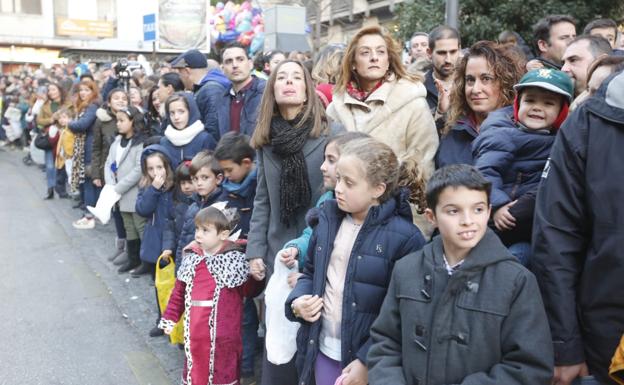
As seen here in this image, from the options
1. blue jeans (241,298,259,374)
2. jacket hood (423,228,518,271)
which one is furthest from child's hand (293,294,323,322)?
blue jeans (241,298,259,374)

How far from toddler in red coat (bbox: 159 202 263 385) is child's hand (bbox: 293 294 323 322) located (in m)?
1.13

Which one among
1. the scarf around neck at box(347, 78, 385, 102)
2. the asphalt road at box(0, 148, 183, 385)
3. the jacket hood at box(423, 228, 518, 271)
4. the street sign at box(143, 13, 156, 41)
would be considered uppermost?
the street sign at box(143, 13, 156, 41)

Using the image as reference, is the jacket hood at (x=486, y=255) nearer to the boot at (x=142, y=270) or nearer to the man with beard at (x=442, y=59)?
the man with beard at (x=442, y=59)

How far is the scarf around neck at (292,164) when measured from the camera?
3396 mm

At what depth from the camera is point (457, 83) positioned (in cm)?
323

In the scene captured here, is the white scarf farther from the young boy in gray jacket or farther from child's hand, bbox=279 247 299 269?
the young boy in gray jacket

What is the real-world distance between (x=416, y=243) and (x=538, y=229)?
2.00 feet

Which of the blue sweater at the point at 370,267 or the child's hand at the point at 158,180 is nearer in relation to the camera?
the blue sweater at the point at 370,267

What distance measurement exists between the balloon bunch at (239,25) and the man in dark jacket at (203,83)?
485 inches

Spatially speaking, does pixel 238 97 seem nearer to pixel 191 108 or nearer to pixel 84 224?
pixel 191 108

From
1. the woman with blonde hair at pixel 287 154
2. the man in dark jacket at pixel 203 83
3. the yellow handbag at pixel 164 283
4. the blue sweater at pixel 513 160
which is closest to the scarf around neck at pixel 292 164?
the woman with blonde hair at pixel 287 154

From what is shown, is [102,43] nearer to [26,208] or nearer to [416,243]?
[26,208]

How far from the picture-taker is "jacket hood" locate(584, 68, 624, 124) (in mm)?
1959

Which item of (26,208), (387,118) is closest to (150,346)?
(387,118)
